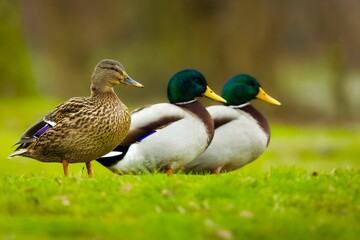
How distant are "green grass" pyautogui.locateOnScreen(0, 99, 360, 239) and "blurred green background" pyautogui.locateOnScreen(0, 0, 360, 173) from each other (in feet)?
35.2

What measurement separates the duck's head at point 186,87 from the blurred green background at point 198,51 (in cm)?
894

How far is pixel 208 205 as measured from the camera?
812 centimetres

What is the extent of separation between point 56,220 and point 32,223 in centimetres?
21

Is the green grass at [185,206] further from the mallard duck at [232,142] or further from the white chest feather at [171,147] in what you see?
the mallard duck at [232,142]

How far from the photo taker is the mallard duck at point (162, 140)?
33.2 feet

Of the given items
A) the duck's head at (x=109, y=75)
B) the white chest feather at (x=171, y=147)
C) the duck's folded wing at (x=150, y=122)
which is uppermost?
the duck's head at (x=109, y=75)

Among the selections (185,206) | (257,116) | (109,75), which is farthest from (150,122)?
(185,206)

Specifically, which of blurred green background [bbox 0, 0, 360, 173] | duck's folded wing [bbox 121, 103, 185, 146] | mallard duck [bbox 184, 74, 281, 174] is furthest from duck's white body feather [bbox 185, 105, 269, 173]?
blurred green background [bbox 0, 0, 360, 173]

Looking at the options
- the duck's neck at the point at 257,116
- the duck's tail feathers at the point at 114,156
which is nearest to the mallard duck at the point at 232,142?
the duck's neck at the point at 257,116

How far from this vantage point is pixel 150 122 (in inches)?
406

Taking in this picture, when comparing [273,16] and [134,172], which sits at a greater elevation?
[134,172]

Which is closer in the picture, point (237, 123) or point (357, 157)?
point (237, 123)

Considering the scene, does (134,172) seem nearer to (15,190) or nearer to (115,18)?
(15,190)

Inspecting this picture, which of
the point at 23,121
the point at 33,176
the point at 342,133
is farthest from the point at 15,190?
the point at 342,133
